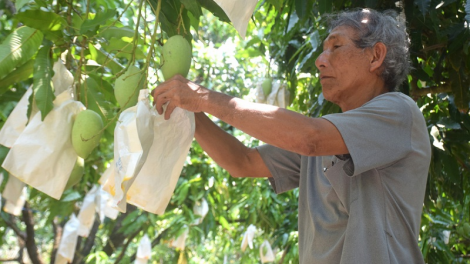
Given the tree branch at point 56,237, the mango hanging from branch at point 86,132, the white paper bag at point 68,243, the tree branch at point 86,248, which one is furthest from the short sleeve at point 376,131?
the tree branch at point 86,248

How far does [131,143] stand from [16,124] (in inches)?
18.2

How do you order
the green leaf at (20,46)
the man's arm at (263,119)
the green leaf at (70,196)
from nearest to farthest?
the man's arm at (263,119) < the green leaf at (20,46) < the green leaf at (70,196)

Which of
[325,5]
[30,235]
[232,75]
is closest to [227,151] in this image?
[325,5]

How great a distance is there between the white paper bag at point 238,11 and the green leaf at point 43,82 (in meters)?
0.59

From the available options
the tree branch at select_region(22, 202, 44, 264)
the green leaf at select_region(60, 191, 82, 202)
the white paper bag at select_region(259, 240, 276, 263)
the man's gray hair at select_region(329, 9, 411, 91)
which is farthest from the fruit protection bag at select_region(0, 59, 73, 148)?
the white paper bag at select_region(259, 240, 276, 263)

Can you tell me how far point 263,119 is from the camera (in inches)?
60.2

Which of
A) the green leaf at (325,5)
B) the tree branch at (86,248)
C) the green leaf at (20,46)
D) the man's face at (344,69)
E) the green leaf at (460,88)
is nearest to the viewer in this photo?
the green leaf at (20,46)

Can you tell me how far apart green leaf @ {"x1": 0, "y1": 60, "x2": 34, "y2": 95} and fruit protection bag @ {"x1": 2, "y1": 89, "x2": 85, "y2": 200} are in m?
0.28

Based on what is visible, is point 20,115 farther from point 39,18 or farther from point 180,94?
point 180,94

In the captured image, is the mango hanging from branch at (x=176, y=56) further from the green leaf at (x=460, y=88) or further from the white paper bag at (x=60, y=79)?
the green leaf at (x=460, y=88)

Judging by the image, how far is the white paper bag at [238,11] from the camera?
1375mm

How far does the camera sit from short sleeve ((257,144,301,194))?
2.04 m

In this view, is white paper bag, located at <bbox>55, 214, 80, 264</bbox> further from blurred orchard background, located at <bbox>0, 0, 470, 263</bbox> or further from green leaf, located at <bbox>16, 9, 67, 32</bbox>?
green leaf, located at <bbox>16, 9, 67, 32</bbox>

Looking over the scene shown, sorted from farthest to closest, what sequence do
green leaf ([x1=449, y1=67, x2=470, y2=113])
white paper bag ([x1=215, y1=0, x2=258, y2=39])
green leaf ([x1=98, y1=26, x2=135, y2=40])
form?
green leaf ([x1=449, y1=67, x2=470, y2=113])
green leaf ([x1=98, y1=26, x2=135, y2=40])
white paper bag ([x1=215, y1=0, x2=258, y2=39])
